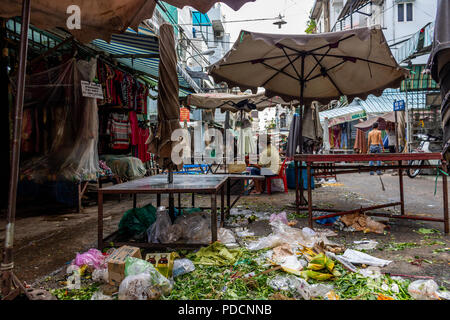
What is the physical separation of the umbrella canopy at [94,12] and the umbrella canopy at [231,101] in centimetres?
523

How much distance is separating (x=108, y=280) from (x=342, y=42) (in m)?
5.03

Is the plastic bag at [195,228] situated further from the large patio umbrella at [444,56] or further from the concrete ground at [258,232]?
the large patio umbrella at [444,56]

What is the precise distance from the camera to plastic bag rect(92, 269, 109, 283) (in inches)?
98.1

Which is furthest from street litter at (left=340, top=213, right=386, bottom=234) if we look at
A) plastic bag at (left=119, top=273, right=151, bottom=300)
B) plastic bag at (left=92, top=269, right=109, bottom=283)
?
plastic bag at (left=92, top=269, right=109, bottom=283)

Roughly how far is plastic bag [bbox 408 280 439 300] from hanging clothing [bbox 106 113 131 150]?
6.99m

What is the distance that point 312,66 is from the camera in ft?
19.2

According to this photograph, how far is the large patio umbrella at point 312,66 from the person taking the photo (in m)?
4.63

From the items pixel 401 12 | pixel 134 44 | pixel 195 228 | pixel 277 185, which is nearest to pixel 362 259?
pixel 195 228

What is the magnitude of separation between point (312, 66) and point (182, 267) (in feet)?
16.7

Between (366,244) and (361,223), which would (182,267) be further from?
(361,223)

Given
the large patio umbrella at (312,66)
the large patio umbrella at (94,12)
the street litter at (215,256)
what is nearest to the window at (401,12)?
the large patio umbrella at (312,66)

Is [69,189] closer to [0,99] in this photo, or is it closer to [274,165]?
[0,99]
